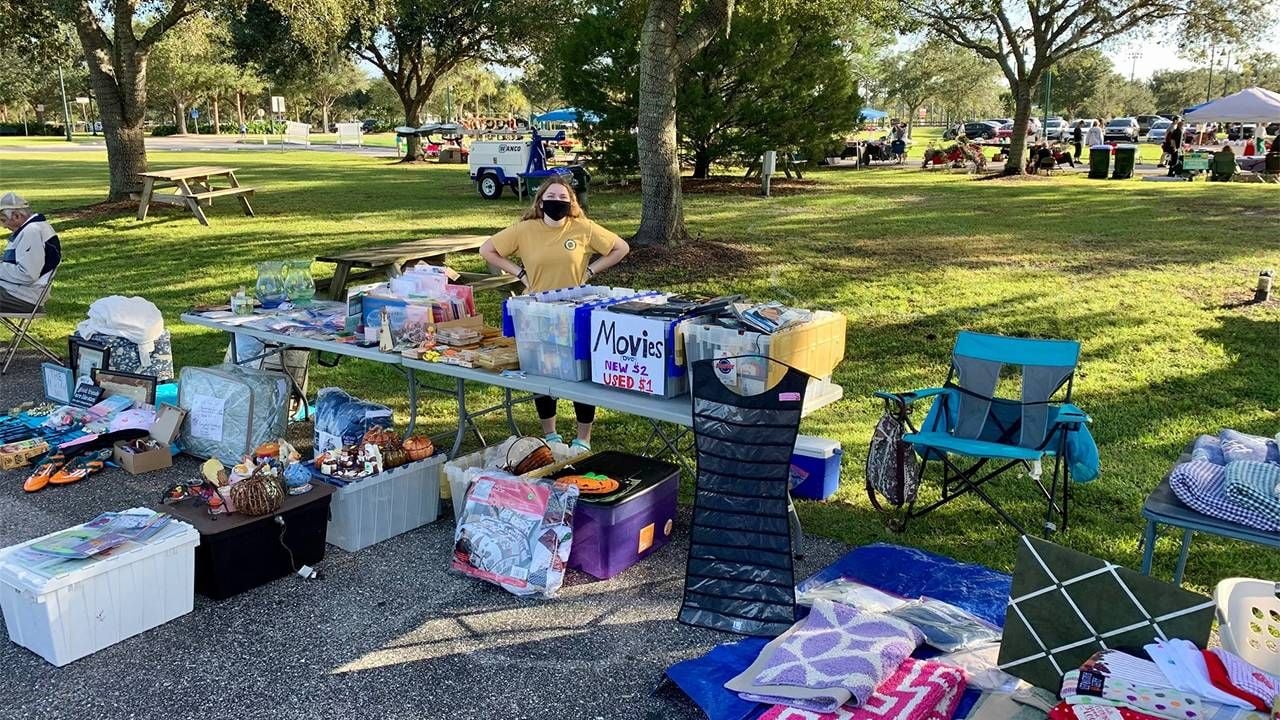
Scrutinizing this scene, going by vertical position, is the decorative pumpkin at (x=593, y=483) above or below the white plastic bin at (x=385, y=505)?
above

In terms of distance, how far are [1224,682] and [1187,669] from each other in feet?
0.28

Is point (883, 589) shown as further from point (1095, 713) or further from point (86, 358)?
point (86, 358)

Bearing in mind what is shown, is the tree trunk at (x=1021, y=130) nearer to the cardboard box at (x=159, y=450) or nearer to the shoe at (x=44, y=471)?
the cardboard box at (x=159, y=450)

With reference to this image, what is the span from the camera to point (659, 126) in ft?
33.2

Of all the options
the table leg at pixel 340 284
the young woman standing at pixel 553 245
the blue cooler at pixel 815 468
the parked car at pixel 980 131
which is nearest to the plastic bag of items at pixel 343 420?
the young woman standing at pixel 553 245

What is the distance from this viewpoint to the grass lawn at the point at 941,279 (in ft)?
16.1

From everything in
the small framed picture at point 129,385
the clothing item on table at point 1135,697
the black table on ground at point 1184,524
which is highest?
the black table on ground at point 1184,524

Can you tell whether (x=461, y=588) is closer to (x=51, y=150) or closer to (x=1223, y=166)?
(x=1223, y=166)

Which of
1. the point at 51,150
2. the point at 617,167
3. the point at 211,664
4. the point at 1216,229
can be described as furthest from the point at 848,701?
the point at 51,150

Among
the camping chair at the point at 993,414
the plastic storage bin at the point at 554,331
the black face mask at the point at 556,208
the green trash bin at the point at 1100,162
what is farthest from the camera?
the green trash bin at the point at 1100,162

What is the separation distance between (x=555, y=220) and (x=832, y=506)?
2068 mm

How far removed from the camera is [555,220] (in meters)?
5.07

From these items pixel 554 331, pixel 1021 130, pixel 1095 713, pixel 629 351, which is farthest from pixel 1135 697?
pixel 1021 130

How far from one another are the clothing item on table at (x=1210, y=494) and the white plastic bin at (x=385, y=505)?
10.1 feet
